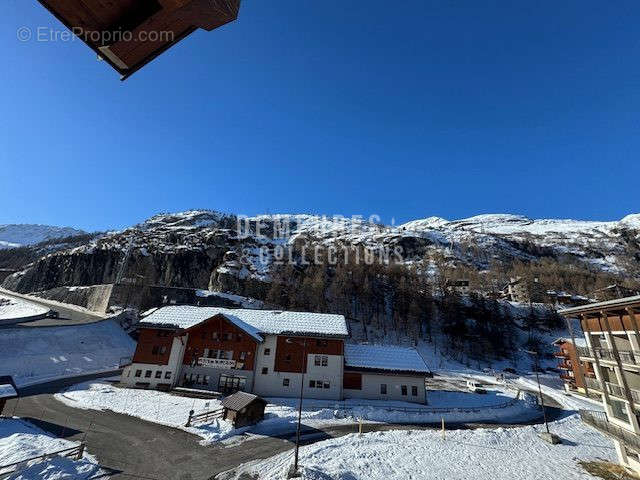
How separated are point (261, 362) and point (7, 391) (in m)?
24.5

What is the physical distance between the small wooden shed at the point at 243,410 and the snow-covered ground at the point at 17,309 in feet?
216

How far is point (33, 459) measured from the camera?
18.6 m

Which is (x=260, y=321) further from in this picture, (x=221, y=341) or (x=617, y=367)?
Answer: (x=617, y=367)

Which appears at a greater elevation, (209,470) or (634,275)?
(634,275)

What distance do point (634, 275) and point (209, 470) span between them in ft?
723

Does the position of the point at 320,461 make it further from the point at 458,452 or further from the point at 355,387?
the point at 355,387

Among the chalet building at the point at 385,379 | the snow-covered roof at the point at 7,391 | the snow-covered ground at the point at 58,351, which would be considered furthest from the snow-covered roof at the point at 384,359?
A: the snow-covered ground at the point at 58,351

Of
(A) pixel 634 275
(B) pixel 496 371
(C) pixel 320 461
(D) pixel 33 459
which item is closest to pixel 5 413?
(D) pixel 33 459

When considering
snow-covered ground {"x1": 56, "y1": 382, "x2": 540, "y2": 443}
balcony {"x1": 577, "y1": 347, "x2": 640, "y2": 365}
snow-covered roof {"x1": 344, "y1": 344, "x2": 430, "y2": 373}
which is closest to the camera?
balcony {"x1": 577, "y1": 347, "x2": 640, "y2": 365}

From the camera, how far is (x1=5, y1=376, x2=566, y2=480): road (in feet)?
66.8

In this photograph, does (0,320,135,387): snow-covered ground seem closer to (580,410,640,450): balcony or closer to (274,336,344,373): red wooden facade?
(274,336,344,373): red wooden facade

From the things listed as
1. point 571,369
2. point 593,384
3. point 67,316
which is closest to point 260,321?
point 593,384

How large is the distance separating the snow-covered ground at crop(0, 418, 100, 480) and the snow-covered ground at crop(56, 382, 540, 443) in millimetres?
7741

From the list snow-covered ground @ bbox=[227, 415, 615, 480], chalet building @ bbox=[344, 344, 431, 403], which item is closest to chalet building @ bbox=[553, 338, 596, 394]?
snow-covered ground @ bbox=[227, 415, 615, 480]
